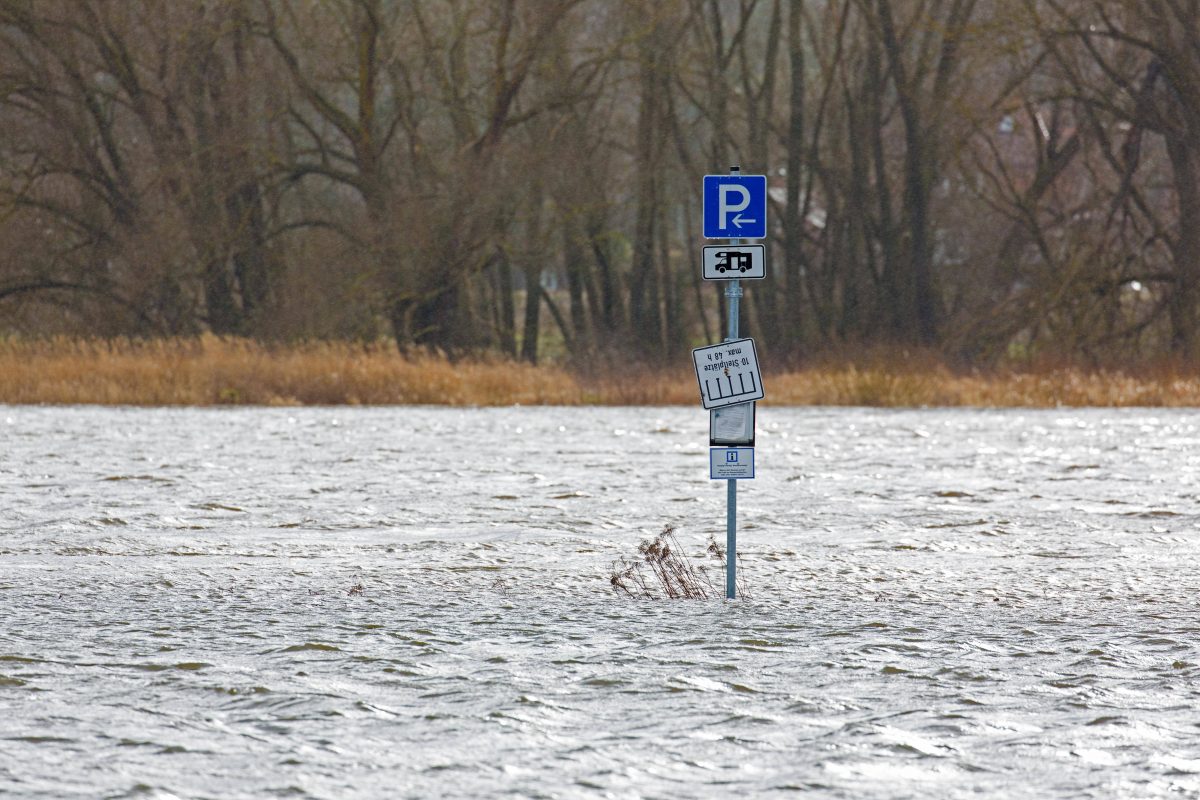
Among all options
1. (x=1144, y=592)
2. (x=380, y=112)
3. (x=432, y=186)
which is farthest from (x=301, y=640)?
(x=380, y=112)

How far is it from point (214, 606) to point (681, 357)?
34.9 m

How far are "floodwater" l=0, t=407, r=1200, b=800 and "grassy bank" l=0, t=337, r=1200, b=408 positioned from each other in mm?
11435

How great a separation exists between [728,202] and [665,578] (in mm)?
2094

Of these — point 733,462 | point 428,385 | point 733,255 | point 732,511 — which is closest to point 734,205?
point 733,255

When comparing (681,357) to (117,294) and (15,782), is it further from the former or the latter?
(15,782)

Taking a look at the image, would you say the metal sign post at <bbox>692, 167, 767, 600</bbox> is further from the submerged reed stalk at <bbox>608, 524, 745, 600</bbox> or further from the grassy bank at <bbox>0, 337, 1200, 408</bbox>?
the grassy bank at <bbox>0, 337, 1200, 408</bbox>

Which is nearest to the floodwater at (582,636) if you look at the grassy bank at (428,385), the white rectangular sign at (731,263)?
the white rectangular sign at (731,263)

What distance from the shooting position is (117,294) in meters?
36.0

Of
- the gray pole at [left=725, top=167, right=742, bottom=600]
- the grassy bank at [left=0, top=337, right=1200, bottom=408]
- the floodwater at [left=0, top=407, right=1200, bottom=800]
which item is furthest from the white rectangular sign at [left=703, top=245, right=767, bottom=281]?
the grassy bank at [left=0, top=337, right=1200, bottom=408]

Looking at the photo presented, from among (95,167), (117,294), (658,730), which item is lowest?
(658,730)

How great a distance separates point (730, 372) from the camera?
9375 mm

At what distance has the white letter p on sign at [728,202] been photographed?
364 inches

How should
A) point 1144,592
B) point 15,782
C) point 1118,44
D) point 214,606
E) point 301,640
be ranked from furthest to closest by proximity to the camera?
point 1118,44 → point 1144,592 → point 214,606 → point 301,640 → point 15,782

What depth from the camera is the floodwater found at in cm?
583
